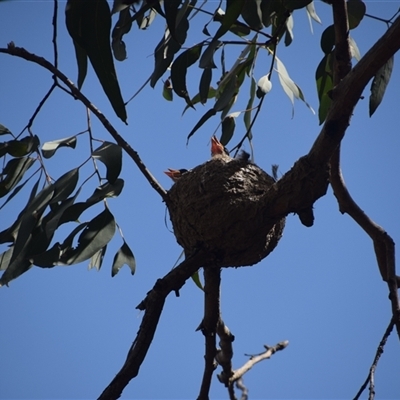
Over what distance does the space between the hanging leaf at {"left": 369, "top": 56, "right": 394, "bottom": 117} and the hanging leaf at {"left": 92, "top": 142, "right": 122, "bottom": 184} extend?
0.94m

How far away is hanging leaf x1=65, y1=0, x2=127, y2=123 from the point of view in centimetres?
157

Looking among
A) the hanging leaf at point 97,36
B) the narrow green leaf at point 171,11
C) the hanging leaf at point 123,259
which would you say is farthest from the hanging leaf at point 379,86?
the hanging leaf at point 123,259

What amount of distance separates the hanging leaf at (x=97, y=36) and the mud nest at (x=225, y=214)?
2.10 ft

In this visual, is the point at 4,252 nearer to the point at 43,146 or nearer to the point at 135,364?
the point at 43,146

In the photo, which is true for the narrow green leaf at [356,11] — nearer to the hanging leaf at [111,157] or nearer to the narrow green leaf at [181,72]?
the narrow green leaf at [181,72]

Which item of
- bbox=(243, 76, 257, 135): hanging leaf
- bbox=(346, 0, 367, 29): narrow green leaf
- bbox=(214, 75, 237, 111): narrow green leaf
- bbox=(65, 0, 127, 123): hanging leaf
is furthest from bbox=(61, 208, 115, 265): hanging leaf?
bbox=(346, 0, 367, 29): narrow green leaf

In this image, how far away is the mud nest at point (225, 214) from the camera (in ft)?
6.77

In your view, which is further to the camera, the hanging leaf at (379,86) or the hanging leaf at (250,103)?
the hanging leaf at (250,103)

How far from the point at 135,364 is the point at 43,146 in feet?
2.82

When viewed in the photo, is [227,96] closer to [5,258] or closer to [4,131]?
[4,131]

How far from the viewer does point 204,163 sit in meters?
2.34

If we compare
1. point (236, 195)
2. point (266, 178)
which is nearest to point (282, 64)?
point (266, 178)

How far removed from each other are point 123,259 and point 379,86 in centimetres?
125

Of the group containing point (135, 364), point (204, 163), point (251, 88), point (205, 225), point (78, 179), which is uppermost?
point (251, 88)
